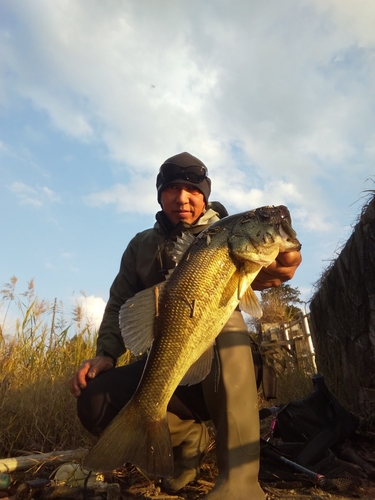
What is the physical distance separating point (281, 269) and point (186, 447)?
5.02 ft

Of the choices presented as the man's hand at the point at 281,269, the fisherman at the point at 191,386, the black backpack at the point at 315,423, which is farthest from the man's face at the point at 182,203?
the black backpack at the point at 315,423

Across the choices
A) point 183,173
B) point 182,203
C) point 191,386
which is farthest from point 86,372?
point 183,173

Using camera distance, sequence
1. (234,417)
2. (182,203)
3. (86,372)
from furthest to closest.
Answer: (182,203), (86,372), (234,417)

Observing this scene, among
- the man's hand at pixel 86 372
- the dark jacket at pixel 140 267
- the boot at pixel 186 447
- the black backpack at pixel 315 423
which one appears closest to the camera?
the boot at pixel 186 447

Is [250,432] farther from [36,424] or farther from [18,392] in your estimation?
[18,392]

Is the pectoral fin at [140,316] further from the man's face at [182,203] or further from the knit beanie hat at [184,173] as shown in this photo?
the knit beanie hat at [184,173]

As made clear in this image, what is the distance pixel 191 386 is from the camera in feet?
9.31

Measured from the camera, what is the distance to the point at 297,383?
5082mm

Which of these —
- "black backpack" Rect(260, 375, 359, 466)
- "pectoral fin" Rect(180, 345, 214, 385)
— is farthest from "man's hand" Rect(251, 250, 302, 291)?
"black backpack" Rect(260, 375, 359, 466)

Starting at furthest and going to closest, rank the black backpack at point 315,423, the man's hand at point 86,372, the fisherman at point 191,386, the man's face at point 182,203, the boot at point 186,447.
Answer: the man's face at point 182,203, the black backpack at point 315,423, the man's hand at point 86,372, the boot at point 186,447, the fisherman at point 191,386

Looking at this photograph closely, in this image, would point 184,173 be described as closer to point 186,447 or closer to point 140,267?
point 140,267

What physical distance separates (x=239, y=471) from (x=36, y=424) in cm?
237

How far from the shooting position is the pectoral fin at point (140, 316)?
6.98 feet

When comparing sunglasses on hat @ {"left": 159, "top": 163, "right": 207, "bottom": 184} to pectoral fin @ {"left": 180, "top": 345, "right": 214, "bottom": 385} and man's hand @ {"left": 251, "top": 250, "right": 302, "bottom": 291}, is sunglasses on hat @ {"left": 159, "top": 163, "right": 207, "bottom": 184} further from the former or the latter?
pectoral fin @ {"left": 180, "top": 345, "right": 214, "bottom": 385}
